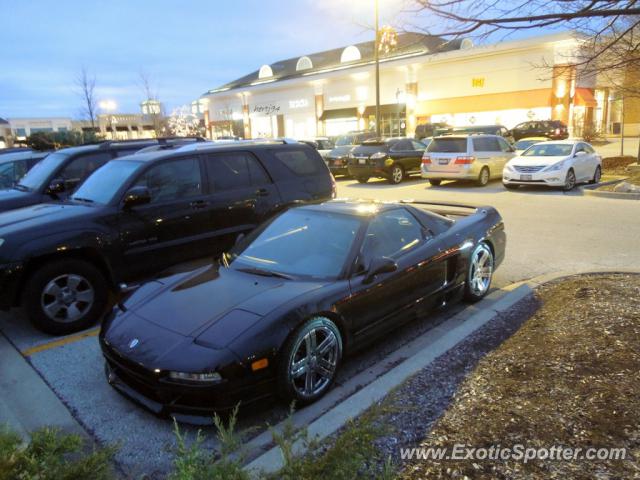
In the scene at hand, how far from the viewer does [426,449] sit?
8.66 feet

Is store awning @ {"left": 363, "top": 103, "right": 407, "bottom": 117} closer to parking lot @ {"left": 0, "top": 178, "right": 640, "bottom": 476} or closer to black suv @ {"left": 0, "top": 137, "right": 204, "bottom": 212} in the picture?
parking lot @ {"left": 0, "top": 178, "right": 640, "bottom": 476}

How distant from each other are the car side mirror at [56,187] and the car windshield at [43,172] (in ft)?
0.70

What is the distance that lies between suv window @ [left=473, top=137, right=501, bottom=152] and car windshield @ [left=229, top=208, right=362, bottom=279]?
40.3ft

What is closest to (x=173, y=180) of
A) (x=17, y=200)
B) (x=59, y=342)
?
(x=59, y=342)

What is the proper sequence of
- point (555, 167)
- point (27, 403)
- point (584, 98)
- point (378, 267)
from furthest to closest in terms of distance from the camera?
point (584, 98) < point (555, 167) < point (378, 267) < point (27, 403)

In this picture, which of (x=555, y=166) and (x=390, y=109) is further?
(x=390, y=109)

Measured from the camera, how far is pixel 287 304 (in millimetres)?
3352

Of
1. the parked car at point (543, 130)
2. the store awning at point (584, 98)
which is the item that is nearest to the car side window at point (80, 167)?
the parked car at point (543, 130)

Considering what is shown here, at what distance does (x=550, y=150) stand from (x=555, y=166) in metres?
1.26

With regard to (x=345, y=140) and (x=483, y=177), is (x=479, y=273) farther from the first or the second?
(x=345, y=140)

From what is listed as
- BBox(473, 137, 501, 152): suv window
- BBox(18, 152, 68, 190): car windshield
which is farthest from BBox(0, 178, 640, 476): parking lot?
BBox(18, 152, 68, 190): car windshield

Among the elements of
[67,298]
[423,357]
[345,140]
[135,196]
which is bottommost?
[423,357]

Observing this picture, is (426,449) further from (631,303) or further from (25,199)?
(25,199)

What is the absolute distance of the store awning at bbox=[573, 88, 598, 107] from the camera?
3466cm
